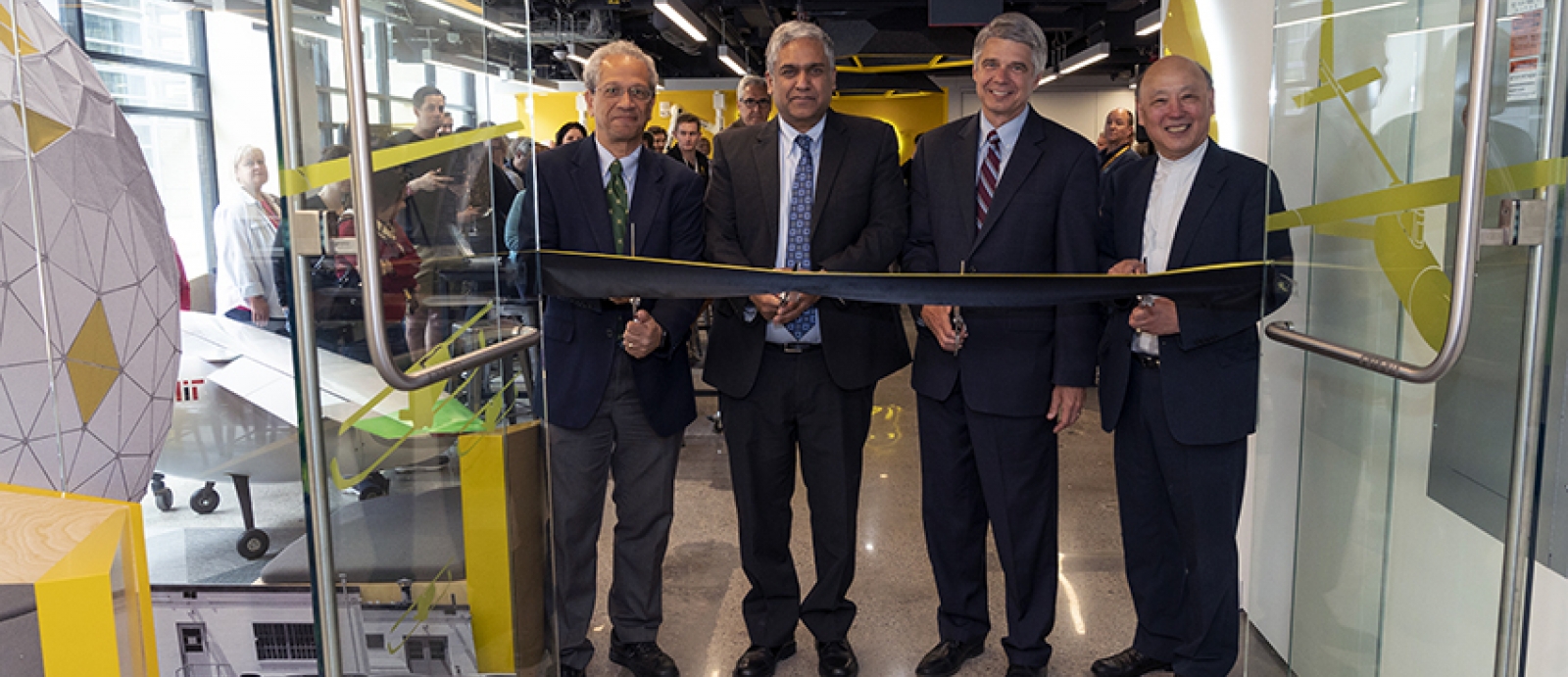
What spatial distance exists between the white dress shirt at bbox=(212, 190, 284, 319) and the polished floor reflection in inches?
57.5

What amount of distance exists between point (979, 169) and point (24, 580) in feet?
7.47

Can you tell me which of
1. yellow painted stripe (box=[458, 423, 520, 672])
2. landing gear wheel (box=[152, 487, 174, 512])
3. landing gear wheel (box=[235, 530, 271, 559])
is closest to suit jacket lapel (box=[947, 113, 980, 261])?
yellow painted stripe (box=[458, 423, 520, 672])

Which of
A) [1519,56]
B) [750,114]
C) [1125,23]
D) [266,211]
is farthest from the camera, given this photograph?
[1125,23]

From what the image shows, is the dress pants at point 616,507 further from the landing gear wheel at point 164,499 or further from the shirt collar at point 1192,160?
the shirt collar at point 1192,160

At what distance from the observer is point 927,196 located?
2852 mm

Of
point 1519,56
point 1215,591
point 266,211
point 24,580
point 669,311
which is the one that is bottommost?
point 1215,591

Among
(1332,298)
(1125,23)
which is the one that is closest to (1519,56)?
(1332,298)

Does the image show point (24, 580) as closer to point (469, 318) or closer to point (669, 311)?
point (469, 318)

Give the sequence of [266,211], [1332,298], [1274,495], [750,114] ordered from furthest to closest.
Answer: [750,114]
[266,211]
[1274,495]
[1332,298]

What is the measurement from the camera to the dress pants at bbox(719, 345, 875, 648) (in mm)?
2814

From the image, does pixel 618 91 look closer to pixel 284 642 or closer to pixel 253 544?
pixel 284 642

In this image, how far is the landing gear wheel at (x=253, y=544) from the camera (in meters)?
3.38

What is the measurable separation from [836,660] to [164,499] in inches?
76.6

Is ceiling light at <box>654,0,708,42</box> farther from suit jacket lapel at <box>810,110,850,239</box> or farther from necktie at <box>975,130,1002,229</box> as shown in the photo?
necktie at <box>975,130,1002,229</box>
